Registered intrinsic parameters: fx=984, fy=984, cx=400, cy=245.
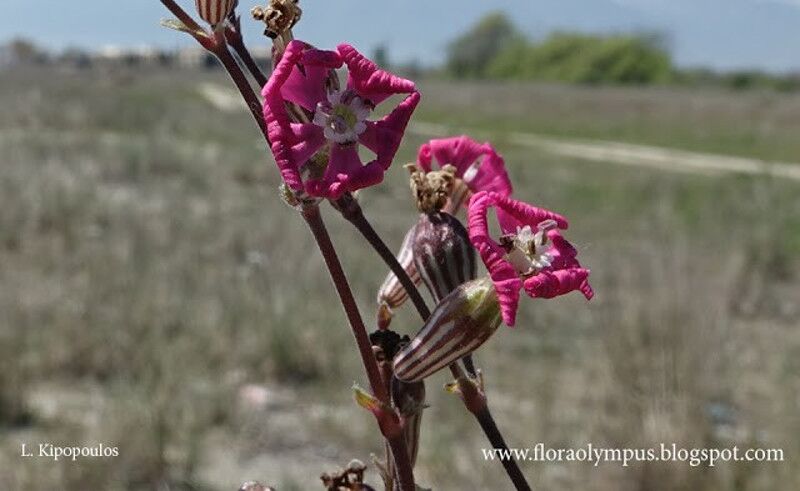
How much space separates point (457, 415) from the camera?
26.1 ft

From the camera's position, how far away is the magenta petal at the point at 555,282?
3.92ft

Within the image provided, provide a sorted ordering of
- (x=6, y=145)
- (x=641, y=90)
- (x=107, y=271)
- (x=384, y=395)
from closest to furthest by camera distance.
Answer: (x=384, y=395), (x=107, y=271), (x=6, y=145), (x=641, y=90)

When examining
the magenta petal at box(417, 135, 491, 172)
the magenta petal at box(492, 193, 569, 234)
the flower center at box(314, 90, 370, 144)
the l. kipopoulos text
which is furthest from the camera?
the l. kipopoulos text

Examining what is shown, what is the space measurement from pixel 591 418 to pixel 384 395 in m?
6.54

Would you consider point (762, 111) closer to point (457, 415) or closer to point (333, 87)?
point (457, 415)

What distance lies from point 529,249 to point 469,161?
1.15 ft

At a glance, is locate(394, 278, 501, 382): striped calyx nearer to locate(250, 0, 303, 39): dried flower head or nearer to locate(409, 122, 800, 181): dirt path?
locate(250, 0, 303, 39): dried flower head

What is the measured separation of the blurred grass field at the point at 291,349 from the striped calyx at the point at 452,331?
5.23m

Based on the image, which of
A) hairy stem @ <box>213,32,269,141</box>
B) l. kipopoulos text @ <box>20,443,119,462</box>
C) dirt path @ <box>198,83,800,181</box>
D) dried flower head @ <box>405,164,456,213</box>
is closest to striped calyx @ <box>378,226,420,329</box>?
dried flower head @ <box>405,164,456,213</box>

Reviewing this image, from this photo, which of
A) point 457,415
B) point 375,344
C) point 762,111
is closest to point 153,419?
point 457,415

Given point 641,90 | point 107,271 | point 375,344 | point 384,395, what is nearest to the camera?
point 384,395

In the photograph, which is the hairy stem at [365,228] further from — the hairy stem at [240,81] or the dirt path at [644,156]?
the dirt path at [644,156]

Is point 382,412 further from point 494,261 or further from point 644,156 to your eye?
point 644,156

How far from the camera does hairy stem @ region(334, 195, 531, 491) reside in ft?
3.90
